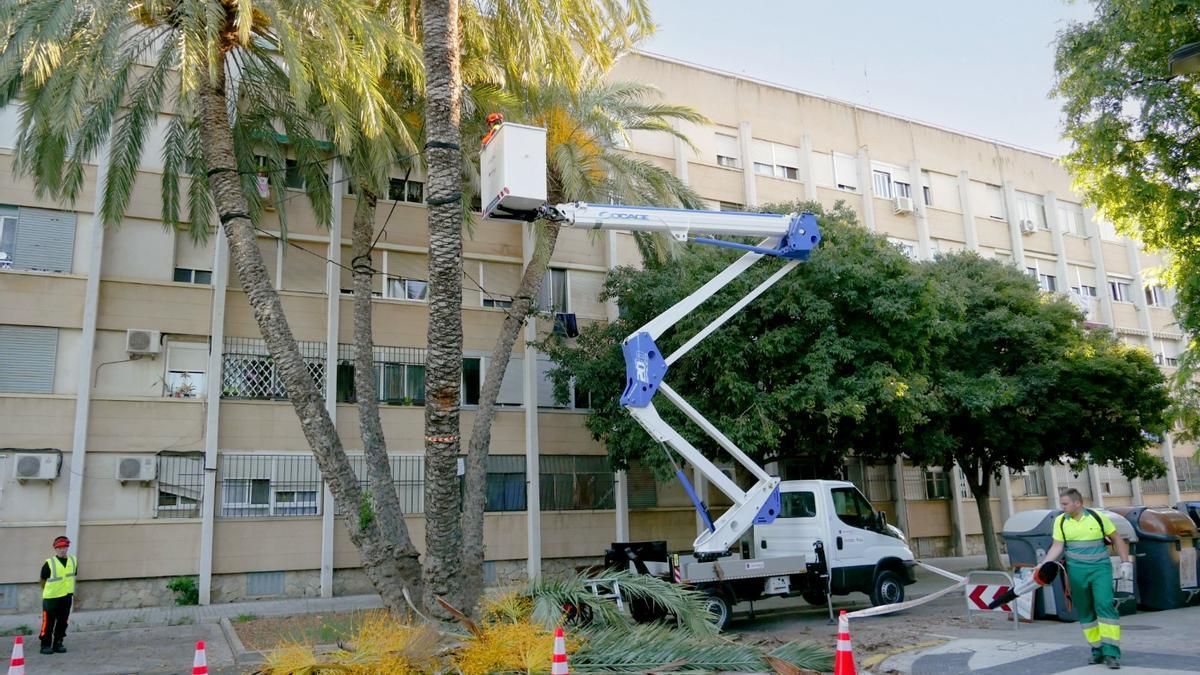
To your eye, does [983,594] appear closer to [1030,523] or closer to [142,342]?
[1030,523]

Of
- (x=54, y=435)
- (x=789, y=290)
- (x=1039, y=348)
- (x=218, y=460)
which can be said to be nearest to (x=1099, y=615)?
(x=789, y=290)

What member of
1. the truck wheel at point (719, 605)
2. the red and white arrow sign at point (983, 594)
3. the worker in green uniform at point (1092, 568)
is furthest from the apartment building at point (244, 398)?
the worker in green uniform at point (1092, 568)

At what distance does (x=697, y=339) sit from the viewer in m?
12.2

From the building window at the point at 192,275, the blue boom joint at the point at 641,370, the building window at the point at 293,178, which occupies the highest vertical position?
the building window at the point at 293,178

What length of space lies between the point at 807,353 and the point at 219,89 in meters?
11.2

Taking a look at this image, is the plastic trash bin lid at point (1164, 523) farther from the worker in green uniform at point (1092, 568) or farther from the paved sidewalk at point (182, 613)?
the paved sidewalk at point (182, 613)

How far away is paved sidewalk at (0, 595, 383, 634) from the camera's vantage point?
14.5 m

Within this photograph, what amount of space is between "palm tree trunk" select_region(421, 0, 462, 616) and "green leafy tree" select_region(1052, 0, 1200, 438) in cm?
1274

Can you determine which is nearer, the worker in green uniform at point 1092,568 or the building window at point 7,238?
the worker in green uniform at point 1092,568

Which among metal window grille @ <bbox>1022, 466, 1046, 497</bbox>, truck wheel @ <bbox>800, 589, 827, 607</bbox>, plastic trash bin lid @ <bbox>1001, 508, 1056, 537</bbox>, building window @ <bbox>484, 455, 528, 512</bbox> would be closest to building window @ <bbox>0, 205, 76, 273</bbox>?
building window @ <bbox>484, 455, 528, 512</bbox>

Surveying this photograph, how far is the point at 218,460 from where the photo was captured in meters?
17.6

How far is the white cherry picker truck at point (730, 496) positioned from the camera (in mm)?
10922

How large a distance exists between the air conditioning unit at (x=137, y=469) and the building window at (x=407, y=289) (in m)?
6.05

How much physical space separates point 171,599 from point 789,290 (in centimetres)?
1334
